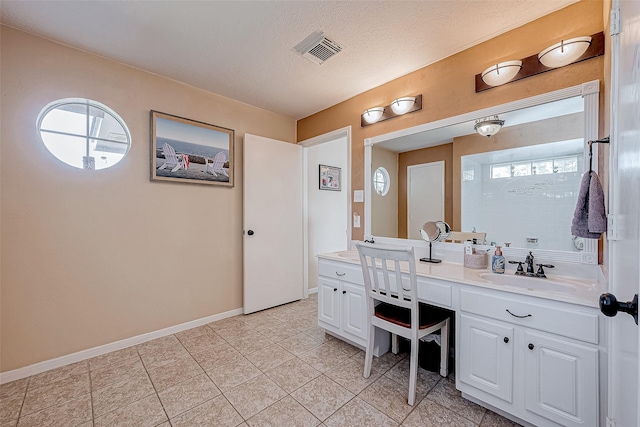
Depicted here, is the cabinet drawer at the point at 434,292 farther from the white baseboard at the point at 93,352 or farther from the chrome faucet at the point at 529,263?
the white baseboard at the point at 93,352

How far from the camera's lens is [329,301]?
2.39 m

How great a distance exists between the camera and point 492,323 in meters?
1.46

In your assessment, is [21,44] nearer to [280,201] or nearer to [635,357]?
[280,201]

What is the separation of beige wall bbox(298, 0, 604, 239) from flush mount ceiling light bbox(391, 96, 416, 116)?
63mm

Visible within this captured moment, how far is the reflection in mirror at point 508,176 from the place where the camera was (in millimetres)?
1635

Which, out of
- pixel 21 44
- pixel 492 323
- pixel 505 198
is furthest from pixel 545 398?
pixel 21 44

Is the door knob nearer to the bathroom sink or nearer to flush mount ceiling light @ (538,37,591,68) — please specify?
the bathroom sink

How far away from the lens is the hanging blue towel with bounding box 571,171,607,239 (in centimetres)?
124

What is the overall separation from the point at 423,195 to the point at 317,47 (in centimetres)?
150

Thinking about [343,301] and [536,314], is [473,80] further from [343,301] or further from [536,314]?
[343,301]

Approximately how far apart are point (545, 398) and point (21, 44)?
12.8ft

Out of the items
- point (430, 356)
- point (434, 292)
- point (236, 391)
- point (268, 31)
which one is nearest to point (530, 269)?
point (434, 292)

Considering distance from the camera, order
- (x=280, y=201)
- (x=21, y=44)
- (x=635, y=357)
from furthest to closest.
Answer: (x=280, y=201)
(x=21, y=44)
(x=635, y=357)

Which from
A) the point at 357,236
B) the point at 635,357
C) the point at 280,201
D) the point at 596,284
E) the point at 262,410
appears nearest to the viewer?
the point at 635,357
